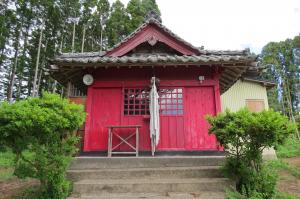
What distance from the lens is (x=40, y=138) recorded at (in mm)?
4047

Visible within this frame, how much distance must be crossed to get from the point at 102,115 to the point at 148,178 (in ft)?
9.21

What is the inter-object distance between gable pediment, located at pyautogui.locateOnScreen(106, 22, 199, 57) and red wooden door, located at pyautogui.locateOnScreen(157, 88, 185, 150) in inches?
66.3

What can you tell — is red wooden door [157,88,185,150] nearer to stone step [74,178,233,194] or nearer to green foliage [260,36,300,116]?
stone step [74,178,233,194]

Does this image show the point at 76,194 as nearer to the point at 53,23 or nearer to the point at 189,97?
the point at 189,97

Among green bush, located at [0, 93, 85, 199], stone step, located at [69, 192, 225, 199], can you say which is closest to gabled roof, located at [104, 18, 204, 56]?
green bush, located at [0, 93, 85, 199]

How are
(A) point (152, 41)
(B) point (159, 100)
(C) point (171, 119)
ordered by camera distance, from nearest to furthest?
(C) point (171, 119) → (B) point (159, 100) → (A) point (152, 41)

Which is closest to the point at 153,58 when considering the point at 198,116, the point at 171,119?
the point at 171,119

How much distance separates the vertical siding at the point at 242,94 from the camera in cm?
1212

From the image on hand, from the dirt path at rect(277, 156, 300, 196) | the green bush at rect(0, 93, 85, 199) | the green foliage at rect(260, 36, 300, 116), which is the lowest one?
the dirt path at rect(277, 156, 300, 196)

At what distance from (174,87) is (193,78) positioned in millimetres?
682

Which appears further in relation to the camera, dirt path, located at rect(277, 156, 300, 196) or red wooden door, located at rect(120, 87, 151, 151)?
red wooden door, located at rect(120, 87, 151, 151)

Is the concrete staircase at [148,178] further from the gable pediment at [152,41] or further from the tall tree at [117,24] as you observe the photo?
the tall tree at [117,24]

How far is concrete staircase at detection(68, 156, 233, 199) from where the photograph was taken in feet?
13.7

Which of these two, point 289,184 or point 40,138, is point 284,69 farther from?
point 40,138
